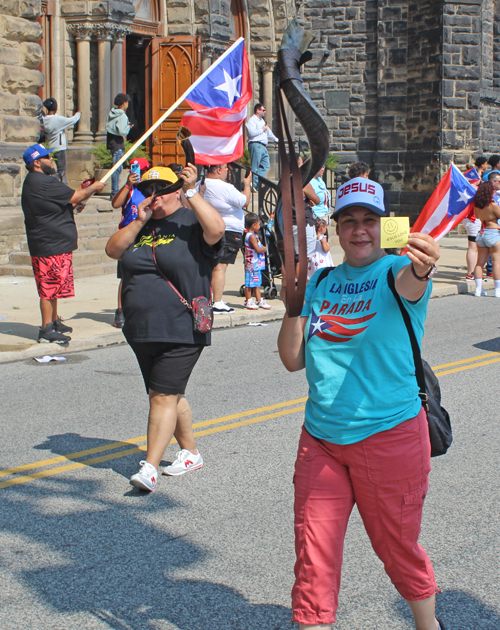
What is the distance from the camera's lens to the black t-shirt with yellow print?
507 cm

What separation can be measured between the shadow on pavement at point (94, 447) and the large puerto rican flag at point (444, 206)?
242 centimetres

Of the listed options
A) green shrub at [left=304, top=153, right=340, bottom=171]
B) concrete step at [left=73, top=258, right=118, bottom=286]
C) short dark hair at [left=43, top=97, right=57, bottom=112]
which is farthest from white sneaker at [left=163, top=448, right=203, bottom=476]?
green shrub at [left=304, top=153, right=340, bottom=171]

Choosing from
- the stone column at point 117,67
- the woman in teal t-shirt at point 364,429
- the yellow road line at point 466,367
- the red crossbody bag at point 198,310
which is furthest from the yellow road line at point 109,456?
A: the stone column at point 117,67

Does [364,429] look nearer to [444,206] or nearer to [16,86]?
[444,206]

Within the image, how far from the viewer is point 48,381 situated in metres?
7.95

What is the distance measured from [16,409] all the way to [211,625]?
3877mm

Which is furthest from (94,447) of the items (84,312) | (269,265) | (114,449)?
(269,265)

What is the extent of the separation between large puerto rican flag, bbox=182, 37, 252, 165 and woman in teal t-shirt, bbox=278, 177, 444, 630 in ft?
20.0

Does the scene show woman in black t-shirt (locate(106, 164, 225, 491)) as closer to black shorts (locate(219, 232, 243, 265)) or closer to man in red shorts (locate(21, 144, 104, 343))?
man in red shorts (locate(21, 144, 104, 343))

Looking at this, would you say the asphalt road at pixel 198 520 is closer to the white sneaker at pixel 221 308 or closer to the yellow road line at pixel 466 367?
the yellow road line at pixel 466 367

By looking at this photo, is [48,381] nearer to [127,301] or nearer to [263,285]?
[127,301]

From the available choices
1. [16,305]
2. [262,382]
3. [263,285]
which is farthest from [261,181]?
[262,382]

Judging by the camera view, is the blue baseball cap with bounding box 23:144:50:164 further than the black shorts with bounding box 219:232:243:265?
No

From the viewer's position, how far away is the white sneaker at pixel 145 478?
4.97 m
